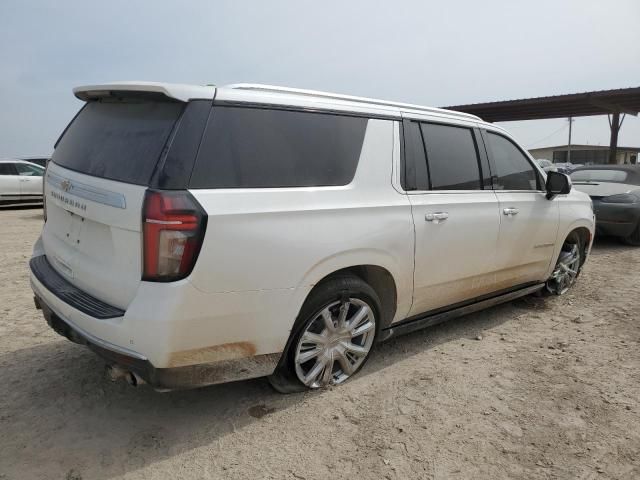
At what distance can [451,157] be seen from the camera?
3.67 metres

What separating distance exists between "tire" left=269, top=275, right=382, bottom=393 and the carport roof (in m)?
15.2

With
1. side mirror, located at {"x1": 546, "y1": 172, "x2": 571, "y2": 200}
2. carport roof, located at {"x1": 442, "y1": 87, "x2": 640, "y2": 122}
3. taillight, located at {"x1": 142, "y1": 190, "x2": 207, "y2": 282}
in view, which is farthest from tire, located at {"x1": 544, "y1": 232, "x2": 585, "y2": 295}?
carport roof, located at {"x1": 442, "y1": 87, "x2": 640, "y2": 122}

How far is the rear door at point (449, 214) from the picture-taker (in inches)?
132

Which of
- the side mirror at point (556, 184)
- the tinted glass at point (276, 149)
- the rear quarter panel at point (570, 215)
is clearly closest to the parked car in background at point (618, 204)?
the rear quarter panel at point (570, 215)

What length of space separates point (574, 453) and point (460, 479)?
69 cm

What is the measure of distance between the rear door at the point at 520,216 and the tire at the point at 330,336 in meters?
1.47

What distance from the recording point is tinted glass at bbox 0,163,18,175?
1441 cm

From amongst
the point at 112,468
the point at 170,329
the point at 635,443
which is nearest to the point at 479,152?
the point at 635,443

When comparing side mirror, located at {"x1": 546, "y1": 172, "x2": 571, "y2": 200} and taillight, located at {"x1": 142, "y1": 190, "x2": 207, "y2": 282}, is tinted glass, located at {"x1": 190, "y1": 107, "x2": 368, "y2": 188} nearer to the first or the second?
taillight, located at {"x1": 142, "y1": 190, "x2": 207, "y2": 282}

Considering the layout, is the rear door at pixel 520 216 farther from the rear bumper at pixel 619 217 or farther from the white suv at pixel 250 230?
the rear bumper at pixel 619 217

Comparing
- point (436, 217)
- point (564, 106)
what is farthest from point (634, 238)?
point (564, 106)

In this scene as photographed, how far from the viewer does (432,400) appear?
3.08 metres

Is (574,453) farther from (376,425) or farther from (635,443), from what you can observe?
(376,425)

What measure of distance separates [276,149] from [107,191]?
2.91 feet
